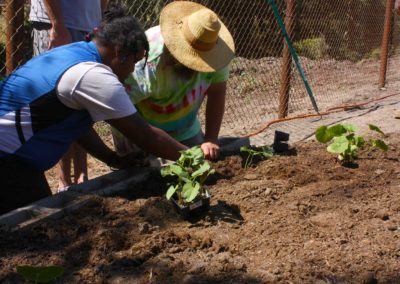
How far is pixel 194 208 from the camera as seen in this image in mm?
2531

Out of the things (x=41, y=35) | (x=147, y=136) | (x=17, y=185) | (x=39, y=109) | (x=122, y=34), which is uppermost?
(x=122, y=34)

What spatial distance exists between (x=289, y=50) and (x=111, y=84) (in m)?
3.39

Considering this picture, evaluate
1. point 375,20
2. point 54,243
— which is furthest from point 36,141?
point 375,20

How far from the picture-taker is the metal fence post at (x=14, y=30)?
3.49m

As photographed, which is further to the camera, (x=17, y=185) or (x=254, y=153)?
(x=254, y=153)

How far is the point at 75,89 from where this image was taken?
245 cm

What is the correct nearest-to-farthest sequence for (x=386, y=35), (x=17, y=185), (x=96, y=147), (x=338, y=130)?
(x=17, y=185) < (x=96, y=147) < (x=338, y=130) < (x=386, y=35)

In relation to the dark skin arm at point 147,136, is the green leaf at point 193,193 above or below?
below

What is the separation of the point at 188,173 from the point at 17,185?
2.82 ft

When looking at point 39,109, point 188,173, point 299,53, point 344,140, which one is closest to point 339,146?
point 344,140

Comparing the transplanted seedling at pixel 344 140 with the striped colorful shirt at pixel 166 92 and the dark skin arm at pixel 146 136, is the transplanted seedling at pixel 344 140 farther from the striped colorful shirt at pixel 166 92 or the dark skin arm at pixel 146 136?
the dark skin arm at pixel 146 136

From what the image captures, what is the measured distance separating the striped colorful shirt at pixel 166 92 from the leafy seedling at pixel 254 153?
0.45m

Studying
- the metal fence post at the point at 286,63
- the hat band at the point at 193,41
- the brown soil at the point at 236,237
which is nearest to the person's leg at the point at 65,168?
the brown soil at the point at 236,237

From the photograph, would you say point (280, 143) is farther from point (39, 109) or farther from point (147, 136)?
point (39, 109)
